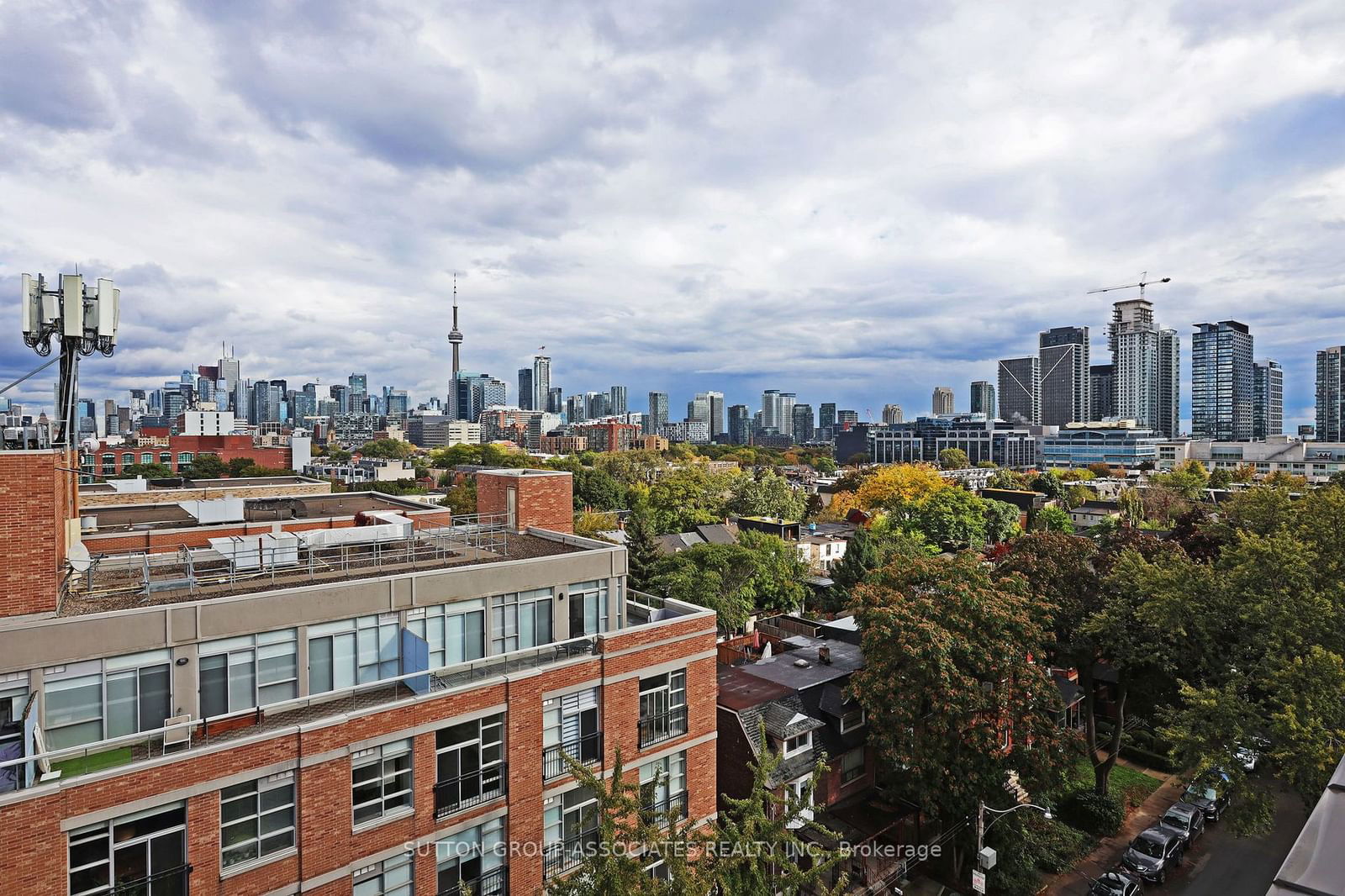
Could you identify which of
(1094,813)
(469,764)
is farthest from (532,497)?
(1094,813)

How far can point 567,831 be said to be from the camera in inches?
719

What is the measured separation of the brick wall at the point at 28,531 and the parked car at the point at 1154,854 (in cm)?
3410

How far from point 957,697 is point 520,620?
1455 cm

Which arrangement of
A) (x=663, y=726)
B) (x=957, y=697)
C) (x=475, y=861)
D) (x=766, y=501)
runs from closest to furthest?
(x=475, y=861), (x=663, y=726), (x=957, y=697), (x=766, y=501)

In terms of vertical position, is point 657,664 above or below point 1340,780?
below

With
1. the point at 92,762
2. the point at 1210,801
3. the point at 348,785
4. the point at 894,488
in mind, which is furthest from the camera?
the point at 894,488

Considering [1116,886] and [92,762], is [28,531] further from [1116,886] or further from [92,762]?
[1116,886]

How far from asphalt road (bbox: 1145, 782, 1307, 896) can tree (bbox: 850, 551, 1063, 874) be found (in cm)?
695

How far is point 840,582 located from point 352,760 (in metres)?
43.3

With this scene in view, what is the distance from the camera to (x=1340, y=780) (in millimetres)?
5836

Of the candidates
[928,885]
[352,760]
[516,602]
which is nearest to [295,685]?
[352,760]

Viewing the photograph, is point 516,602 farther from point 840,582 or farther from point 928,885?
point 840,582

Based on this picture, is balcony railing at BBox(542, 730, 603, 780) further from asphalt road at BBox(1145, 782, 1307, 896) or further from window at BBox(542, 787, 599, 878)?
asphalt road at BBox(1145, 782, 1307, 896)

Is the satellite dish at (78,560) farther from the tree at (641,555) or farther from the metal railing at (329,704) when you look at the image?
the tree at (641,555)
